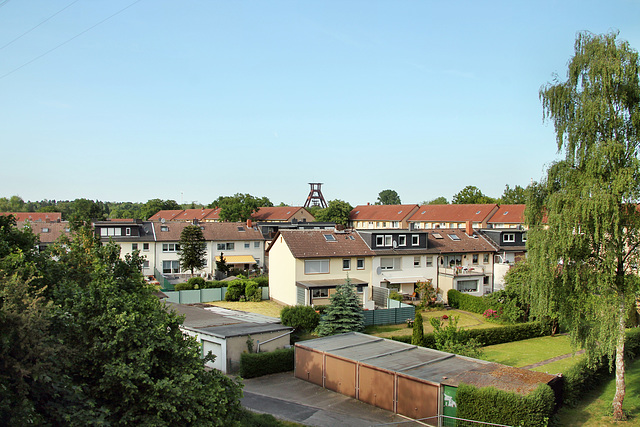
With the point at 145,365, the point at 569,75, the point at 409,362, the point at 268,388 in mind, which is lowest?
the point at 268,388

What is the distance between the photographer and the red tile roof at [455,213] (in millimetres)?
80688

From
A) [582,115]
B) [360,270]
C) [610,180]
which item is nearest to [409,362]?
[610,180]

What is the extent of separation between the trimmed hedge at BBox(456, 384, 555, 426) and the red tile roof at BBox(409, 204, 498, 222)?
219ft

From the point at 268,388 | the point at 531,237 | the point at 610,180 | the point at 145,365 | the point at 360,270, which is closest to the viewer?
the point at 145,365

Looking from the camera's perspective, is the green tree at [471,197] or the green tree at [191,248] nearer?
the green tree at [191,248]

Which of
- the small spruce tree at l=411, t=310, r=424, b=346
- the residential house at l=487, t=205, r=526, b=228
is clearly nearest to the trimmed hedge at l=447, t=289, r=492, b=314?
the small spruce tree at l=411, t=310, r=424, b=346

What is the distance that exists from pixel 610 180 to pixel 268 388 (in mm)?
17667

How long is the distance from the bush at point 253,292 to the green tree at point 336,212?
54882 mm

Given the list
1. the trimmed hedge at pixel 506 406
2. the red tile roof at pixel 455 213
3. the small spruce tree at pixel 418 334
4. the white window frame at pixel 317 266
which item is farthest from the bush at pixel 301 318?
the red tile roof at pixel 455 213

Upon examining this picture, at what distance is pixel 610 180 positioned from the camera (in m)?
18.4

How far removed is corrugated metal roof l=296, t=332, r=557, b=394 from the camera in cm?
1755

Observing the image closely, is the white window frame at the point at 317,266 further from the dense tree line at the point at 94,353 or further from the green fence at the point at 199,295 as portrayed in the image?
the dense tree line at the point at 94,353

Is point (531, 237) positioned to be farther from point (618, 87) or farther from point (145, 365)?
point (145, 365)

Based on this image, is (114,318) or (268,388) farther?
(268,388)
